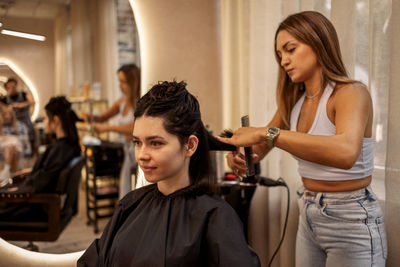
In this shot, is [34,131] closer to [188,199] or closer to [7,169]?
[7,169]

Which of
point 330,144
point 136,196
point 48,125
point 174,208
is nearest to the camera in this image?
point 330,144

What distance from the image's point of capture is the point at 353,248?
982 mm

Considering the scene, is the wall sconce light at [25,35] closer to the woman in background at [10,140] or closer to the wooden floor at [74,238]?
the woman in background at [10,140]

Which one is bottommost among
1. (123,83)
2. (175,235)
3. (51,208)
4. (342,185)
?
(51,208)

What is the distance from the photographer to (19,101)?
5.06 feet

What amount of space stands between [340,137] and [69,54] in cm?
131

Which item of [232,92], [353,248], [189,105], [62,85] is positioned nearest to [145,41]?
[62,85]

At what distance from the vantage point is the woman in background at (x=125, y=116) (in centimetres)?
165

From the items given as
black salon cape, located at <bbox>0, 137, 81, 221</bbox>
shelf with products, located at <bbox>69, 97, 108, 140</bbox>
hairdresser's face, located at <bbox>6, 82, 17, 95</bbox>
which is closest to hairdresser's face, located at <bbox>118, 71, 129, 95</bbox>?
shelf with products, located at <bbox>69, 97, 108, 140</bbox>

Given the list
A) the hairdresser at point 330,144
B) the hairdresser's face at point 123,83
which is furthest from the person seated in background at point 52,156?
the hairdresser at point 330,144

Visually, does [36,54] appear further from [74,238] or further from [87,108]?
[74,238]

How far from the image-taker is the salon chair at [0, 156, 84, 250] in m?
1.58

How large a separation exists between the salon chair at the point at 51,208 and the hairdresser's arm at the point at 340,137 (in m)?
1.05

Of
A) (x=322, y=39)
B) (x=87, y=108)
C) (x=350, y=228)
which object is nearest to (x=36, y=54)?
(x=87, y=108)
